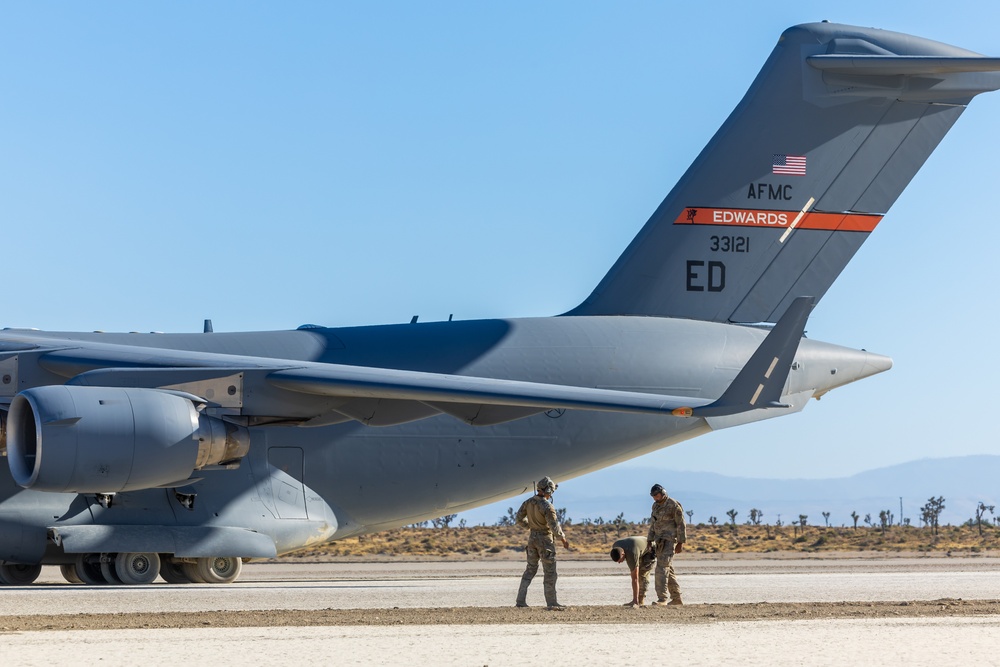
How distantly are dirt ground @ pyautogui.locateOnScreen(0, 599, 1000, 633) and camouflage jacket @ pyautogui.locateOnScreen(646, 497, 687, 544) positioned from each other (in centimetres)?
60

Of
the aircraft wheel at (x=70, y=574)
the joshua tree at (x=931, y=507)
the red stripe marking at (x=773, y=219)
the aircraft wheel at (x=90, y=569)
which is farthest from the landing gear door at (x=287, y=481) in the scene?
the joshua tree at (x=931, y=507)

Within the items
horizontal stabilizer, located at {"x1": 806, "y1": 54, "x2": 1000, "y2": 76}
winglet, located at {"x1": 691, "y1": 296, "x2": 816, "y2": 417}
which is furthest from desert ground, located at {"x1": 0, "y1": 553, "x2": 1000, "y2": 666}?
horizontal stabilizer, located at {"x1": 806, "y1": 54, "x2": 1000, "y2": 76}

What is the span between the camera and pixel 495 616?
9.08 meters

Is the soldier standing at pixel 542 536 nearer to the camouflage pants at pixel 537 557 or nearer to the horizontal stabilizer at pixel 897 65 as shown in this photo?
the camouflage pants at pixel 537 557

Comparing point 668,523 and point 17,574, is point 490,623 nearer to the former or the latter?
point 668,523

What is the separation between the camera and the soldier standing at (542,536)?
386 inches

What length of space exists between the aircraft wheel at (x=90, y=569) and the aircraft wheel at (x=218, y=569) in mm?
873

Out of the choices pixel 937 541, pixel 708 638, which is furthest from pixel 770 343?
pixel 937 541

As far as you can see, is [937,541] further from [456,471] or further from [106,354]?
[106,354]

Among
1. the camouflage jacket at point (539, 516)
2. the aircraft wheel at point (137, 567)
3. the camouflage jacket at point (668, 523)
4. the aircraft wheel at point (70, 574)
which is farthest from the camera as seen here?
the aircraft wheel at point (70, 574)

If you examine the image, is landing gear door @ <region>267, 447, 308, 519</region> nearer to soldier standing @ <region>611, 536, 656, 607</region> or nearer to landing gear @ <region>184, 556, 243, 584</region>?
landing gear @ <region>184, 556, 243, 584</region>

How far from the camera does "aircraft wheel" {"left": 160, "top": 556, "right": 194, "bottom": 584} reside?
41.7 ft

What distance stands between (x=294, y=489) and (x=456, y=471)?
165 cm

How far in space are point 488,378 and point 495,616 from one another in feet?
11.4
